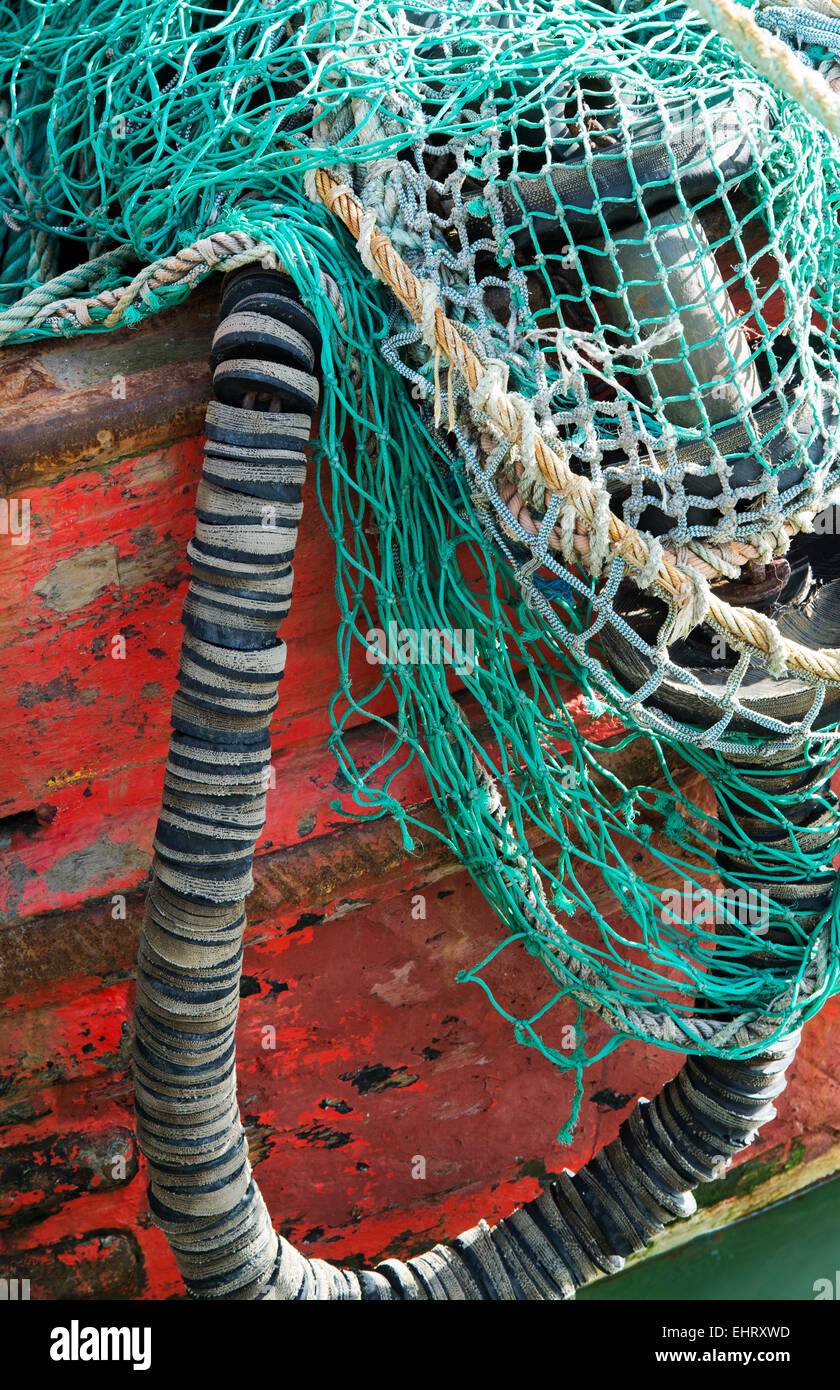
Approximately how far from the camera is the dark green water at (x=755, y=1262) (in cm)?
232

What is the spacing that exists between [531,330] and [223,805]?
1.93 feet

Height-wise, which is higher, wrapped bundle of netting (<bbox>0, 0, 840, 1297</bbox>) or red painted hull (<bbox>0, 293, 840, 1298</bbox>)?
wrapped bundle of netting (<bbox>0, 0, 840, 1297</bbox>)

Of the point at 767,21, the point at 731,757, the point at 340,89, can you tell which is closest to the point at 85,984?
the point at 731,757

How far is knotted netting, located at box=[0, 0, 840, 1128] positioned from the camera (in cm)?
124

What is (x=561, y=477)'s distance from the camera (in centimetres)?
120

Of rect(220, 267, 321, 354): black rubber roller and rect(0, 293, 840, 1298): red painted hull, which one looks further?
rect(0, 293, 840, 1298): red painted hull

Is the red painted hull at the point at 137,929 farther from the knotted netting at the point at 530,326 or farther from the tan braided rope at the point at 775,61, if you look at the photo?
the tan braided rope at the point at 775,61

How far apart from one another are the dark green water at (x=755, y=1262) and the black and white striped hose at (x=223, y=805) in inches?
37.2

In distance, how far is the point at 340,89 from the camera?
1.27 meters

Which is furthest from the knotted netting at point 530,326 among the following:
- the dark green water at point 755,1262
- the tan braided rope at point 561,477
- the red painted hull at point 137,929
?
the dark green water at point 755,1262

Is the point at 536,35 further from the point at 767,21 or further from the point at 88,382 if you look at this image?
the point at 88,382

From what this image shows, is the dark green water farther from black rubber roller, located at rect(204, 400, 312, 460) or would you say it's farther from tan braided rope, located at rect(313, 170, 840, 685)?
black rubber roller, located at rect(204, 400, 312, 460)

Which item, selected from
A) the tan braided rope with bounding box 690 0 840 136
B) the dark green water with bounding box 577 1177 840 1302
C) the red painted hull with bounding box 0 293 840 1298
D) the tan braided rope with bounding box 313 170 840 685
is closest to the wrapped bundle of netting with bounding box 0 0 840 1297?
the tan braided rope with bounding box 313 170 840 685
